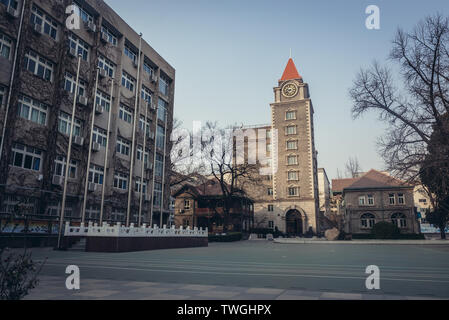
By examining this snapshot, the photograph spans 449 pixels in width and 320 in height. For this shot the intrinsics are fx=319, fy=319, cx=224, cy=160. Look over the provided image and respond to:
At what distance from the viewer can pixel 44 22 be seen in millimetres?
24000

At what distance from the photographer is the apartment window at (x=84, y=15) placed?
27.9 meters

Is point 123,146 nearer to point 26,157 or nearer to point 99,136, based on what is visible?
point 99,136

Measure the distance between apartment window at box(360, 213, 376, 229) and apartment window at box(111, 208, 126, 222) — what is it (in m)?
38.6

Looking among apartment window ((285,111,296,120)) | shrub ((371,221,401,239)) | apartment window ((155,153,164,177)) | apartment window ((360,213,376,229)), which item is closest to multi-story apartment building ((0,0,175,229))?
apartment window ((155,153,164,177))

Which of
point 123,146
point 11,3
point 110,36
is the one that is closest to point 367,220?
point 123,146

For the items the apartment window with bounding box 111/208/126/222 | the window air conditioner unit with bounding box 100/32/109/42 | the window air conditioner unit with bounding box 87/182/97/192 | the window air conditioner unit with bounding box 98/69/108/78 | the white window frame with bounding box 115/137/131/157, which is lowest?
the apartment window with bounding box 111/208/126/222

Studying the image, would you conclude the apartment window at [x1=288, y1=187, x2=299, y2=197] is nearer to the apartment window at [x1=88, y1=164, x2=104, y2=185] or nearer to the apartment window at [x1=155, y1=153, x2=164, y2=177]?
the apartment window at [x1=155, y1=153, x2=164, y2=177]

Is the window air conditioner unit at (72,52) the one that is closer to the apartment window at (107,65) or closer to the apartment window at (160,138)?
the apartment window at (107,65)

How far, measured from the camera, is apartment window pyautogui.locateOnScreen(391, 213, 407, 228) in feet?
164

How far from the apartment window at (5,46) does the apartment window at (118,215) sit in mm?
15766

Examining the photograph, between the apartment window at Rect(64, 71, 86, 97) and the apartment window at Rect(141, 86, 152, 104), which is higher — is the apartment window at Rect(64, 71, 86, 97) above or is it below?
below

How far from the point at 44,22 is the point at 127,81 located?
35.3 ft

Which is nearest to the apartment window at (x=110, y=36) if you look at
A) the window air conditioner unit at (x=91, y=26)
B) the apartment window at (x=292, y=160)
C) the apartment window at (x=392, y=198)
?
the window air conditioner unit at (x=91, y=26)
